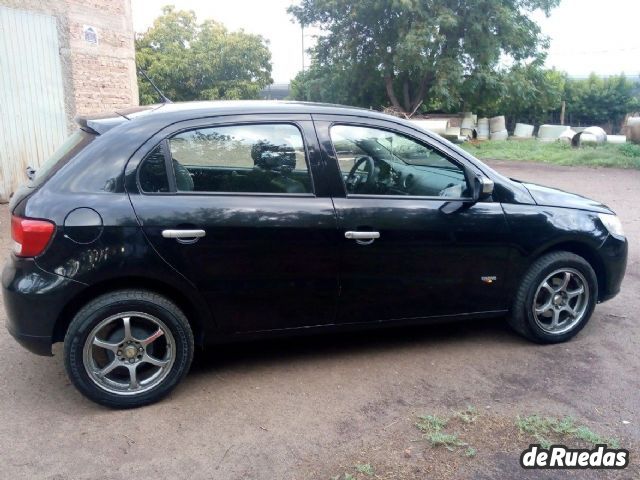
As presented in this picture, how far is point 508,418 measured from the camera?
3.38 metres

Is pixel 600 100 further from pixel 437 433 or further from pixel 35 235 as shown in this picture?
pixel 35 235

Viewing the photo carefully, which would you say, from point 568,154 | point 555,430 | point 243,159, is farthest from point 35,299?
point 568,154

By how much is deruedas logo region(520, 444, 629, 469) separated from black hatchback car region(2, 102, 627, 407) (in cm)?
126

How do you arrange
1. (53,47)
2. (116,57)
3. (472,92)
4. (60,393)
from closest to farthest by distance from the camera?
(60,393), (53,47), (116,57), (472,92)

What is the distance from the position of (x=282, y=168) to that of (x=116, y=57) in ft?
26.9

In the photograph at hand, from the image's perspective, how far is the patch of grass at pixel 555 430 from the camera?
3.14 meters

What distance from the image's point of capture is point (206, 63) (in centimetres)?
3173

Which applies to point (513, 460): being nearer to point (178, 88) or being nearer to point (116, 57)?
point (116, 57)

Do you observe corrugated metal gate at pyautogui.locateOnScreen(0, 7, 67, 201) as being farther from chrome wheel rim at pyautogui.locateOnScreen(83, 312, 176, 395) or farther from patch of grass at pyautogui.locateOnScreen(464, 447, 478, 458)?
patch of grass at pyautogui.locateOnScreen(464, 447, 478, 458)

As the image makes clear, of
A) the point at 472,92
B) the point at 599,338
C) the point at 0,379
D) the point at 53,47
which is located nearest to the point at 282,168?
the point at 0,379

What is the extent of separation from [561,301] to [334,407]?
199cm

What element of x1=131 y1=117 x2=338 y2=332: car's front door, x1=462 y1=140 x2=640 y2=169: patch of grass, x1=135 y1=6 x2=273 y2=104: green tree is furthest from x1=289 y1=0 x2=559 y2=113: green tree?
x1=131 y1=117 x2=338 y2=332: car's front door

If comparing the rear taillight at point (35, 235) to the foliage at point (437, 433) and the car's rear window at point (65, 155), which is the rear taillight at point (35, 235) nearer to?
the car's rear window at point (65, 155)

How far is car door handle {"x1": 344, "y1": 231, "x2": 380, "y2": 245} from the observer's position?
3709 millimetres
